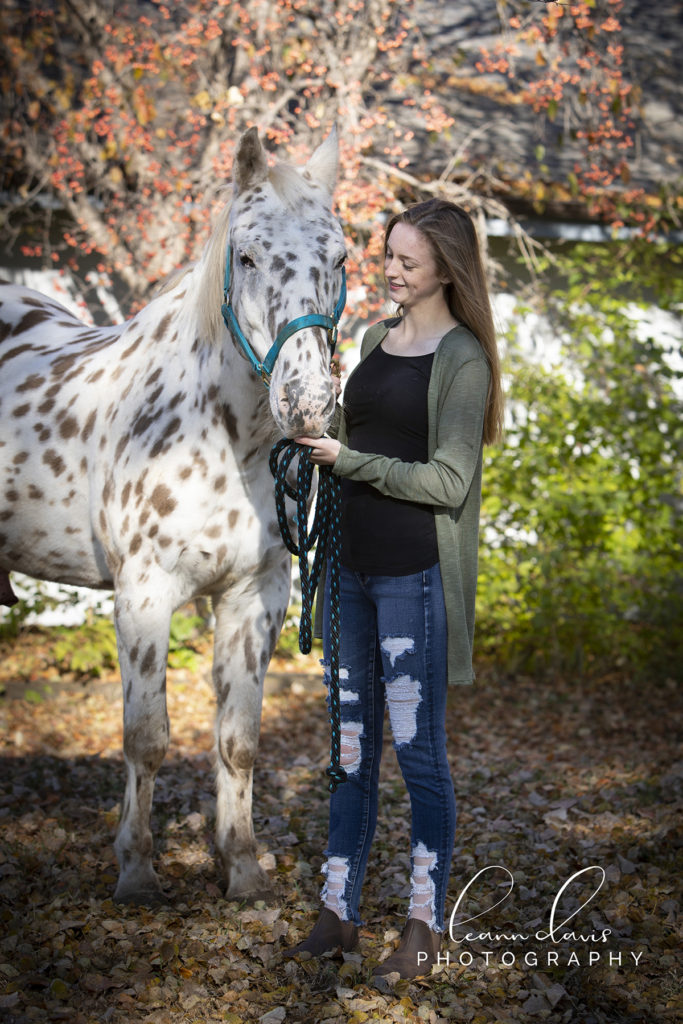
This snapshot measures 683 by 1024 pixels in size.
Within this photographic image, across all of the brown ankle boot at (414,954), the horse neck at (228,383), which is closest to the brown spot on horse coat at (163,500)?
the horse neck at (228,383)

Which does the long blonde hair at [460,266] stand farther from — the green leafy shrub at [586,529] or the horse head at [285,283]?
the green leafy shrub at [586,529]

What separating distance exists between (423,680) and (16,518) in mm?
1710

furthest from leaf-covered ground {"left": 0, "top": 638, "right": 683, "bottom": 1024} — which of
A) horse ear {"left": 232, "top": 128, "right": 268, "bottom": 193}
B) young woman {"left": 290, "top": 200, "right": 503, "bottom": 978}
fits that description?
horse ear {"left": 232, "top": 128, "right": 268, "bottom": 193}

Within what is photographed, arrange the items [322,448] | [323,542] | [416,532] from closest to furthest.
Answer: [322,448] → [416,532] → [323,542]

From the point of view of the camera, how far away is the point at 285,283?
2.50 meters

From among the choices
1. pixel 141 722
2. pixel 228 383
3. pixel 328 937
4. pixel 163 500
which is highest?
pixel 228 383

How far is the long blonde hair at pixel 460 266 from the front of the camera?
2.53 metres

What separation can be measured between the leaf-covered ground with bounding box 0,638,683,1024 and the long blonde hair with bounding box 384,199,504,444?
5.39ft

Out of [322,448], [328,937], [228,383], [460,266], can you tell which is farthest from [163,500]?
[328,937]

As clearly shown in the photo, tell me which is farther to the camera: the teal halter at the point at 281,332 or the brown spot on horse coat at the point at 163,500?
the brown spot on horse coat at the point at 163,500

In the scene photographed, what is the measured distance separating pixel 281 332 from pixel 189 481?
2.22ft

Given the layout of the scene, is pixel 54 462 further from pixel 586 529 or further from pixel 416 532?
pixel 586 529

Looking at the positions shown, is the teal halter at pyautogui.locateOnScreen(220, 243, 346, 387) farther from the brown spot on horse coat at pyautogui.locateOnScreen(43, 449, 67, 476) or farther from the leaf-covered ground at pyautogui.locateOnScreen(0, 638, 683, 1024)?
the leaf-covered ground at pyautogui.locateOnScreen(0, 638, 683, 1024)

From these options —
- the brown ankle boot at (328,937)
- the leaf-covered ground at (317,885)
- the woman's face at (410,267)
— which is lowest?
the leaf-covered ground at (317,885)
